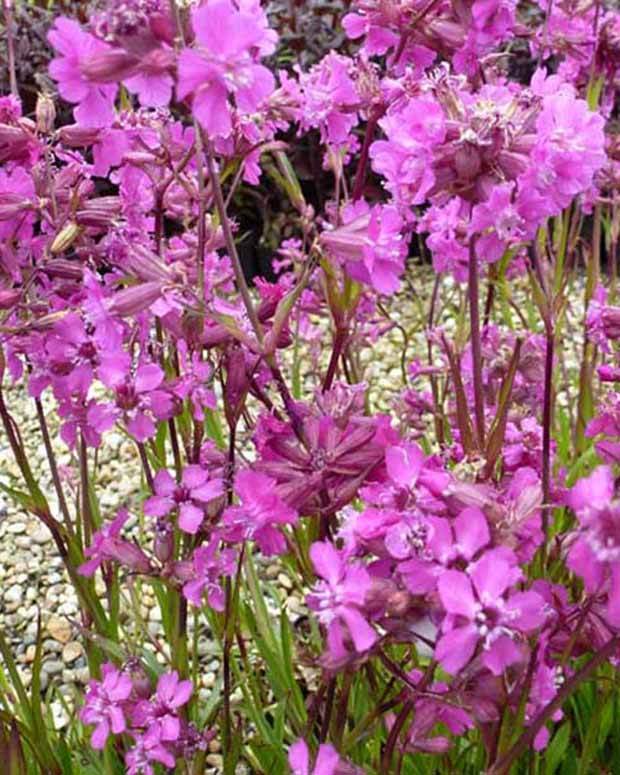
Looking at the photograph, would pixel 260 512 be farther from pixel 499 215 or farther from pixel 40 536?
pixel 40 536

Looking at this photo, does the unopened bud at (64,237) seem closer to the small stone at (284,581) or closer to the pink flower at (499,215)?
the pink flower at (499,215)

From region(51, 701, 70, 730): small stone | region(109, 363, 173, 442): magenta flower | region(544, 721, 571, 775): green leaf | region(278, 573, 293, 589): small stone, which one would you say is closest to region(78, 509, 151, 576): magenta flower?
region(109, 363, 173, 442): magenta flower

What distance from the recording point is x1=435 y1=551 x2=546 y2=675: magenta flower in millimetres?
608

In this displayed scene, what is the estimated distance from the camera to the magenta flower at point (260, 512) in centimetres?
72

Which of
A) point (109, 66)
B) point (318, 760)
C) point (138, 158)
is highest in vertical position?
point (109, 66)

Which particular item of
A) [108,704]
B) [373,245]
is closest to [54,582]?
[108,704]

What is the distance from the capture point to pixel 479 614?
609mm

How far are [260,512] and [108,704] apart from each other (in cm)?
32

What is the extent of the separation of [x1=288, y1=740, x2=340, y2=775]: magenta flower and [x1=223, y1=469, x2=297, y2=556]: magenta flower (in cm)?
15

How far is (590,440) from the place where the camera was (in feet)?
5.19

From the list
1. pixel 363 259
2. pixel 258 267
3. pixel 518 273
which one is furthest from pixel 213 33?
pixel 258 267

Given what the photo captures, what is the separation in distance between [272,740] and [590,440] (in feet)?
2.33

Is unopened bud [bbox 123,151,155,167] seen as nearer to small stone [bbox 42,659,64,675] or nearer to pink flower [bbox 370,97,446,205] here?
pink flower [bbox 370,97,446,205]

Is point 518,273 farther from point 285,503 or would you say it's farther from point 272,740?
point 285,503
